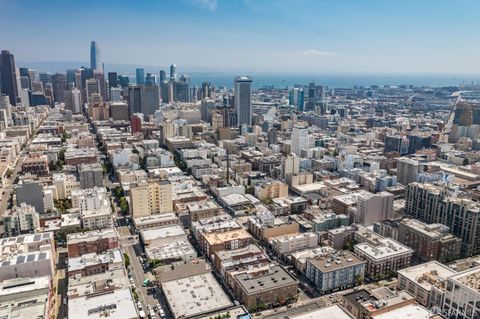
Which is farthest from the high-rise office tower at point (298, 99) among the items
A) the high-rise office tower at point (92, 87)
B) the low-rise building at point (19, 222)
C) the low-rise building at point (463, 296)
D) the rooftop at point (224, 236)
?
the low-rise building at point (463, 296)

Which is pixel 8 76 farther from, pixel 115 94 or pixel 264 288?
pixel 264 288

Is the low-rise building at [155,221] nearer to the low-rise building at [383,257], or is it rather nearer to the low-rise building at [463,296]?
the low-rise building at [383,257]

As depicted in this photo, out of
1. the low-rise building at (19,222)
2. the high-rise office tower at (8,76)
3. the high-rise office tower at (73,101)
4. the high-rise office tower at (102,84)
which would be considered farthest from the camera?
the high-rise office tower at (102,84)

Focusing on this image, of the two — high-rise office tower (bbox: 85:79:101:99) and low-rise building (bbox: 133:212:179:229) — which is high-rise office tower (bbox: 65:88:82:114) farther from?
low-rise building (bbox: 133:212:179:229)

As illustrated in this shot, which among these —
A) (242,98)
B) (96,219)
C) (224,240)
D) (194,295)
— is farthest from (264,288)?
(242,98)

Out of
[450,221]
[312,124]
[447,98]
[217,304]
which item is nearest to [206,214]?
[217,304]

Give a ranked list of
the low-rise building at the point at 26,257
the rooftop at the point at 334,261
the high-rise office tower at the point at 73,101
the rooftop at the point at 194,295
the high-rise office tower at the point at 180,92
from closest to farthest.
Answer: the rooftop at the point at 194,295 < the low-rise building at the point at 26,257 < the rooftop at the point at 334,261 < the high-rise office tower at the point at 73,101 < the high-rise office tower at the point at 180,92
